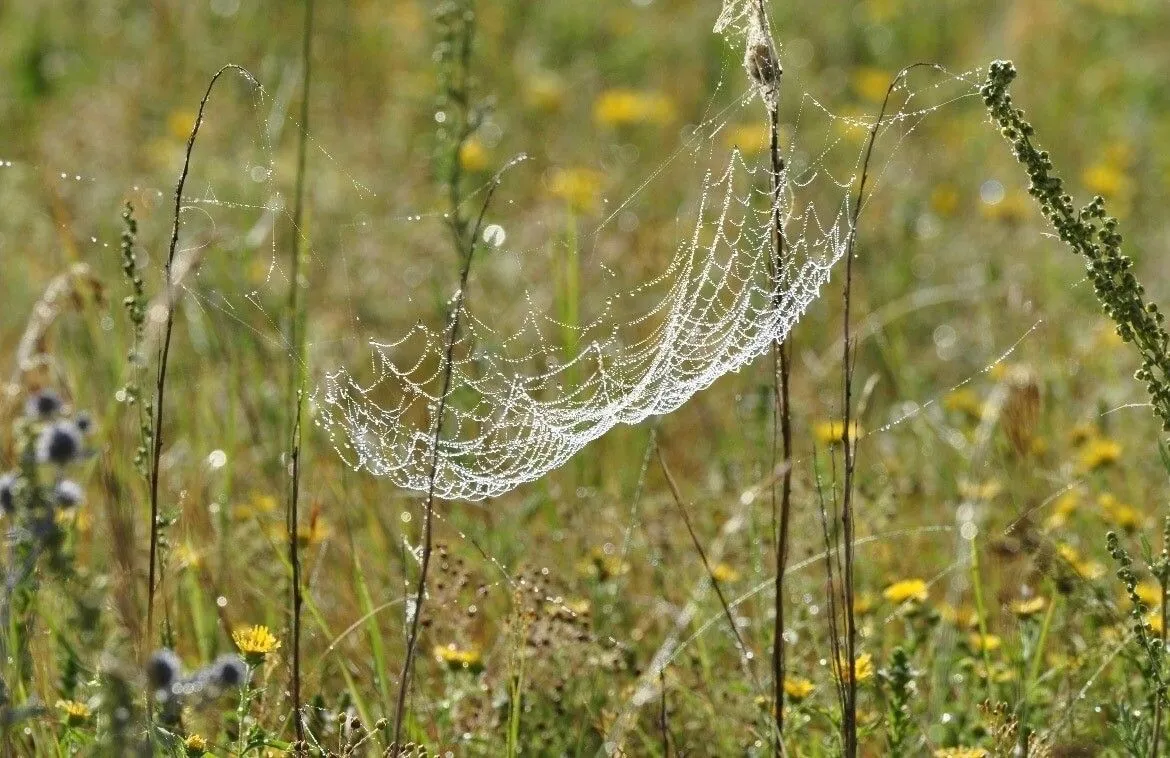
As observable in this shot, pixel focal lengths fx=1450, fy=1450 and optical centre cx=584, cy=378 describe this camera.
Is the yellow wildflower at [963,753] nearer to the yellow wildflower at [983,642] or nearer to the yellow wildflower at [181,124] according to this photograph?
the yellow wildflower at [983,642]

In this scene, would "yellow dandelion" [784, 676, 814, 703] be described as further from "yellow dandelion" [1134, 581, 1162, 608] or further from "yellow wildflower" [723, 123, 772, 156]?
"yellow wildflower" [723, 123, 772, 156]

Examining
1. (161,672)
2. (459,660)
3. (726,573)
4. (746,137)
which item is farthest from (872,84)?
(161,672)

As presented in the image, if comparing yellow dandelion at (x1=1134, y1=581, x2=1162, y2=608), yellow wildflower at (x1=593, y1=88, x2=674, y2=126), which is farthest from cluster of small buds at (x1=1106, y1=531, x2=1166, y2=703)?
yellow wildflower at (x1=593, y1=88, x2=674, y2=126)

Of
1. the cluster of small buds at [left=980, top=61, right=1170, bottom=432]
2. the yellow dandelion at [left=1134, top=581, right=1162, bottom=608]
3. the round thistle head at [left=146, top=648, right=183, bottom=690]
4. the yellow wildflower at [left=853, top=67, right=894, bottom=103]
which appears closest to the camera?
the round thistle head at [left=146, top=648, right=183, bottom=690]

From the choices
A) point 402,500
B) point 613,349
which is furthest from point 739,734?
point 613,349

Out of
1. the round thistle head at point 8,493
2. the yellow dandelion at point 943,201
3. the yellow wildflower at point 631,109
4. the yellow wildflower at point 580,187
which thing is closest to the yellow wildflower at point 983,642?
the round thistle head at point 8,493
